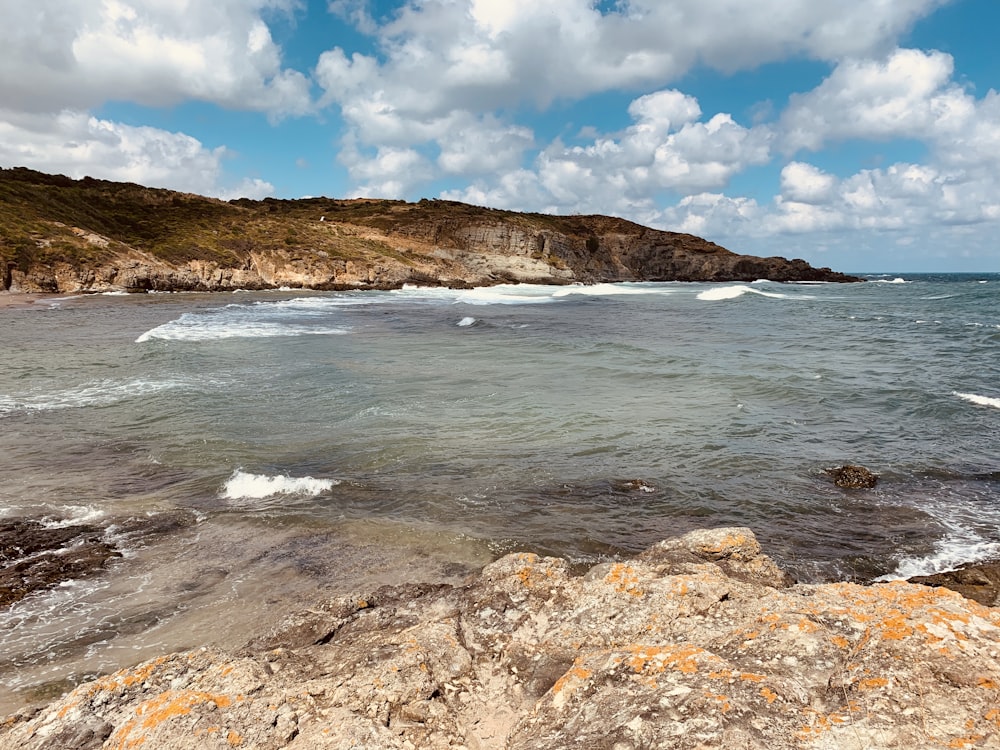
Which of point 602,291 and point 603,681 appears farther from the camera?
point 602,291

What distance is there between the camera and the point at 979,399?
1697cm

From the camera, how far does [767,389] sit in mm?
18234

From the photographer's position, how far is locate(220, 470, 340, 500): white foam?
9.80m

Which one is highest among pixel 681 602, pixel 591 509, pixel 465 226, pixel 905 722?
pixel 465 226

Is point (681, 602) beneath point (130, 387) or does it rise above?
above

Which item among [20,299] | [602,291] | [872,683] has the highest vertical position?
[602,291]

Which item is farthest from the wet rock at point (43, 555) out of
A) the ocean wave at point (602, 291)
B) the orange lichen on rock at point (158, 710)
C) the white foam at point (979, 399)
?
the ocean wave at point (602, 291)

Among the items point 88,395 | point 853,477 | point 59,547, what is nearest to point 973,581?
point 853,477

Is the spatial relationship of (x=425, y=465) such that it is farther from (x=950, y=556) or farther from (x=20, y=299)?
(x=20, y=299)

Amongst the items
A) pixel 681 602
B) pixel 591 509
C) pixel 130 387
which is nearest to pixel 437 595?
pixel 681 602

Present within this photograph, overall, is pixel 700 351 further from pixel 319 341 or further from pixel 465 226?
pixel 465 226

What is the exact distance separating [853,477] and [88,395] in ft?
60.4

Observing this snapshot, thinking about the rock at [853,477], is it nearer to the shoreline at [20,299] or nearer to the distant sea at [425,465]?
the distant sea at [425,465]

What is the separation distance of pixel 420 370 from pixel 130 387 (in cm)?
870
